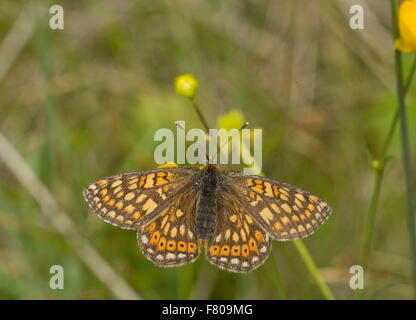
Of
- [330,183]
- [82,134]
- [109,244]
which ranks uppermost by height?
[82,134]

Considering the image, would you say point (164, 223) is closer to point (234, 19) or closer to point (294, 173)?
point (294, 173)

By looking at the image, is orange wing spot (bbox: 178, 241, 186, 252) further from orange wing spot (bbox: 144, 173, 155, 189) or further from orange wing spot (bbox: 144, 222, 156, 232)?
orange wing spot (bbox: 144, 173, 155, 189)

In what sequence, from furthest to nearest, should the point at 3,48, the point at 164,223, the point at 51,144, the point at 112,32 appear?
1. the point at 112,32
2. the point at 3,48
3. the point at 51,144
4. the point at 164,223

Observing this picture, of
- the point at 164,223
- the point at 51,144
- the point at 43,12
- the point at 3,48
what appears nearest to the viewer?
the point at 164,223

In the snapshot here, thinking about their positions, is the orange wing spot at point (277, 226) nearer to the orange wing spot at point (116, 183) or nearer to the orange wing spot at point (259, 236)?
the orange wing spot at point (259, 236)

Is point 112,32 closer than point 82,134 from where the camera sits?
No

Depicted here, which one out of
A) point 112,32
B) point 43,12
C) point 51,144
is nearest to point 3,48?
point 43,12
